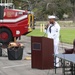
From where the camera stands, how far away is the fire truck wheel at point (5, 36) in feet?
Result: 83.1

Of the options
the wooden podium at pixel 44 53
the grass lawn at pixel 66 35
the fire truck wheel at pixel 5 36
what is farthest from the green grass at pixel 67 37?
the wooden podium at pixel 44 53

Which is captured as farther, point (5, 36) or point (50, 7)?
point (50, 7)

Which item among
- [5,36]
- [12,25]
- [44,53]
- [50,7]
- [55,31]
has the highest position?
[55,31]

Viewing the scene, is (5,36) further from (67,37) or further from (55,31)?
(55,31)

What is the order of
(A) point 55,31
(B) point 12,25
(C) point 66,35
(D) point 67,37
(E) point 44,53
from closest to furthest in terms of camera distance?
(E) point 44,53 < (A) point 55,31 < (B) point 12,25 < (D) point 67,37 < (C) point 66,35

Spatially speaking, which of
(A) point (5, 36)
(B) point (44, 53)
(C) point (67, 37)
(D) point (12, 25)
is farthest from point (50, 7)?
(B) point (44, 53)

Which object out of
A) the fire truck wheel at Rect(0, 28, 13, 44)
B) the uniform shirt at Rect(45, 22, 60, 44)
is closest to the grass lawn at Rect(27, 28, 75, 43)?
the fire truck wheel at Rect(0, 28, 13, 44)

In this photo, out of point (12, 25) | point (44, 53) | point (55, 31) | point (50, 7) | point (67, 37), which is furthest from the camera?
point (50, 7)

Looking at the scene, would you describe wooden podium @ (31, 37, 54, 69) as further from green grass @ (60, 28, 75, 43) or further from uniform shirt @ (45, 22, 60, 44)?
green grass @ (60, 28, 75, 43)

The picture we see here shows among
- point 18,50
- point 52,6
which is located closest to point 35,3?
point 52,6

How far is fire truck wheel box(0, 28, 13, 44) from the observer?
83.1 feet

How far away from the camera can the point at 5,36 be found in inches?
1003

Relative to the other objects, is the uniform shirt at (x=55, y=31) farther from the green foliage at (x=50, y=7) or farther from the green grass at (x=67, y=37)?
the green foliage at (x=50, y=7)

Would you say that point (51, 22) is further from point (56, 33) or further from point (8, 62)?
point (8, 62)
